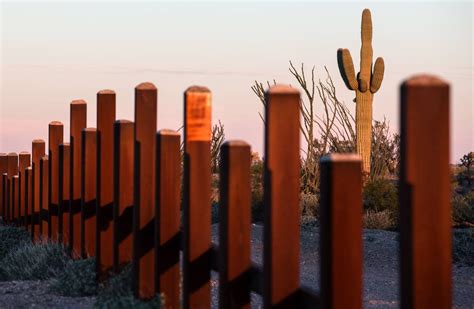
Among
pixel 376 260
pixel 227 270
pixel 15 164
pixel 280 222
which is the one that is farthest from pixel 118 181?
pixel 15 164

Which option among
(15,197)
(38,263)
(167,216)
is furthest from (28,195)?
(167,216)

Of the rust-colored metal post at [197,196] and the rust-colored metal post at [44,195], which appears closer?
the rust-colored metal post at [197,196]

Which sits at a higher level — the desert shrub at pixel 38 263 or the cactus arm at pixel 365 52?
the cactus arm at pixel 365 52

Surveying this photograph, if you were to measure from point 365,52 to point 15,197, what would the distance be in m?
10.1

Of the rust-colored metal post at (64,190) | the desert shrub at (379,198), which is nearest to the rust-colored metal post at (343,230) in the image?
the rust-colored metal post at (64,190)

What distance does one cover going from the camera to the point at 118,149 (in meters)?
7.31

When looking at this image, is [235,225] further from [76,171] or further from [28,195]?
[28,195]

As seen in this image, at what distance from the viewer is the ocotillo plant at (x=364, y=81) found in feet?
75.0

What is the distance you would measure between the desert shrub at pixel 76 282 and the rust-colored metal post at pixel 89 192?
2.97ft

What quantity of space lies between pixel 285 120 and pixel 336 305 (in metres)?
0.96

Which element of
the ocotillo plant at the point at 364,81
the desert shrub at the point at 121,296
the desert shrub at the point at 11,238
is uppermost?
the ocotillo plant at the point at 364,81

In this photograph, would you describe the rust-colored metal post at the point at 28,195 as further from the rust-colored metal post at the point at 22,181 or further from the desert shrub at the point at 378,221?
the desert shrub at the point at 378,221

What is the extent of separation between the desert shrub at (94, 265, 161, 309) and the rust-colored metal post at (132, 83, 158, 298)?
16 centimetres

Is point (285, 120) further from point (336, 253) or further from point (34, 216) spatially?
point (34, 216)
